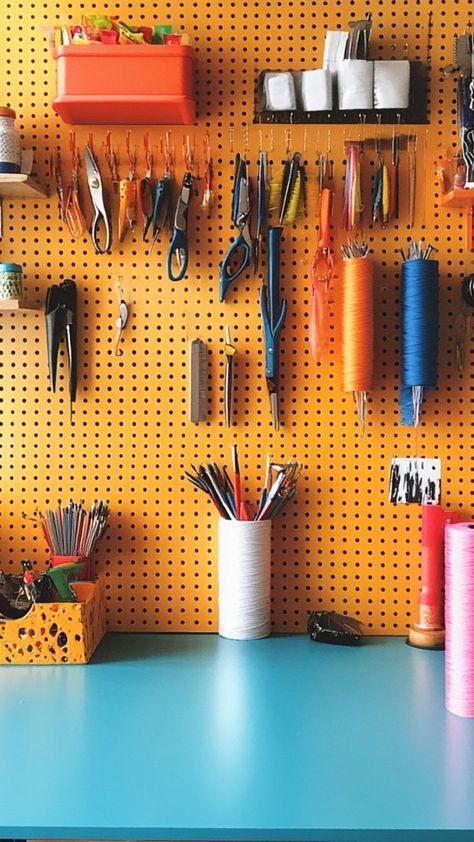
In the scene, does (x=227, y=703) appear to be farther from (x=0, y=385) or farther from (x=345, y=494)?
(x=0, y=385)

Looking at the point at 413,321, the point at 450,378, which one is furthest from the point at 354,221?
the point at 450,378

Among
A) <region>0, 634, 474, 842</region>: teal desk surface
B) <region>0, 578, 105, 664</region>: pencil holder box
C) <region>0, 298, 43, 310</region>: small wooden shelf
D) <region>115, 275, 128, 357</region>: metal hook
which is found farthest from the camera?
<region>115, 275, 128, 357</region>: metal hook

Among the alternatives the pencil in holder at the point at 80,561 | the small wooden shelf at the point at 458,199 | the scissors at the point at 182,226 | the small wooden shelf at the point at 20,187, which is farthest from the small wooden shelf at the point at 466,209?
the pencil in holder at the point at 80,561

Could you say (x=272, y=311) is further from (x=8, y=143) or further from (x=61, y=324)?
(x=8, y=143)

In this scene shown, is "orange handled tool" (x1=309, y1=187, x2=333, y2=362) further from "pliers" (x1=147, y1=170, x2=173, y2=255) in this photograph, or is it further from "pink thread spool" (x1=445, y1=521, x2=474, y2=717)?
"pink thread spool" (x1=445, y1=521, x2=474, y2=717)

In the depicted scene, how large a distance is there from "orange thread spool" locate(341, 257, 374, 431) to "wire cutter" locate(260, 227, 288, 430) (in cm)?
14

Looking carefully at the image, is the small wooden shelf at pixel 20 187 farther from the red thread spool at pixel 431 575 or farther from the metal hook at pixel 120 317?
the red thread spool at pixel 431 575

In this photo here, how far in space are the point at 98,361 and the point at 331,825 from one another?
3.57 feet

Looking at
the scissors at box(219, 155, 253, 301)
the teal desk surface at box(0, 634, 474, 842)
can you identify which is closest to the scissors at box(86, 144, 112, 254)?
the scissors at box(219, 155, 253, 301)

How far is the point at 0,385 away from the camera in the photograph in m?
1.86

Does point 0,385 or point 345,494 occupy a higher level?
point 0,385

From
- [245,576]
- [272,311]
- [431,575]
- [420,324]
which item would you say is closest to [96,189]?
[272,311]

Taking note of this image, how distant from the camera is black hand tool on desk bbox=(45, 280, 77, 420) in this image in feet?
5.92

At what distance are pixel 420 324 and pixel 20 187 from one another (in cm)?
84
